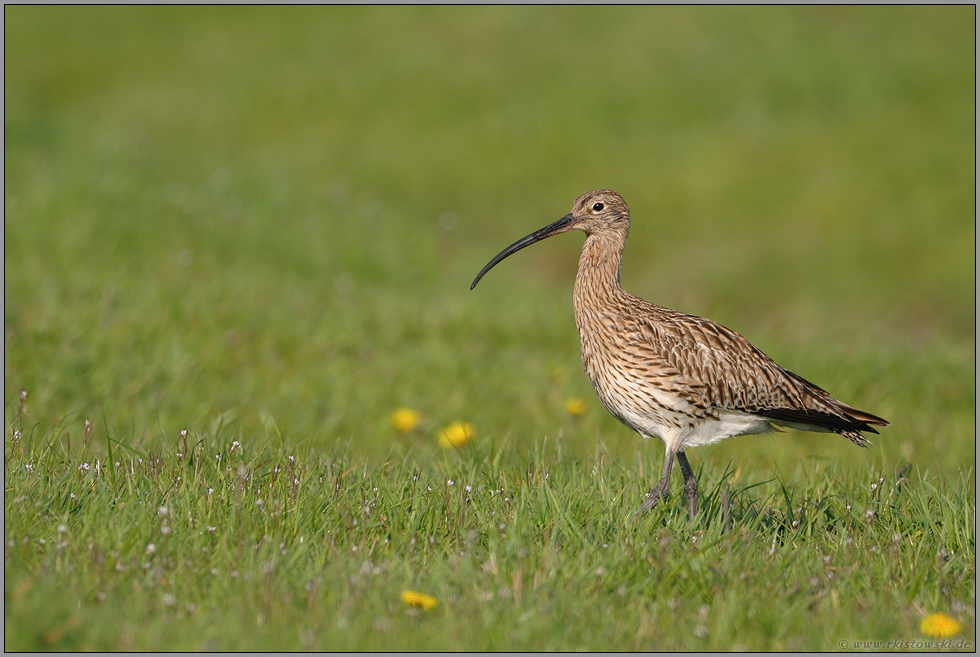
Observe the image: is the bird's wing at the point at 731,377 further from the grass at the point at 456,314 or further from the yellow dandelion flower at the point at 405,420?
the yellow dandelion flower at the point at 405,420

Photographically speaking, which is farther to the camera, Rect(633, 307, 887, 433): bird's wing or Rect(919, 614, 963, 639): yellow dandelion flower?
Rect(633, 307, 887, 433): bird's wing

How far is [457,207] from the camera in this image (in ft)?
50.9

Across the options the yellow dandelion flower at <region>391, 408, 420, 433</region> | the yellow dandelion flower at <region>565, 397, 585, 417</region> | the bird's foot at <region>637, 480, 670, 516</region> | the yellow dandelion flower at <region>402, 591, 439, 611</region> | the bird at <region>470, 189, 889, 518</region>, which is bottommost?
the yellow dandelion flower at <region>402, 591, 439, 611</region>

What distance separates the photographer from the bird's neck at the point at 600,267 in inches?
221

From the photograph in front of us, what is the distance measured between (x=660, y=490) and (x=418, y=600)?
171 cm

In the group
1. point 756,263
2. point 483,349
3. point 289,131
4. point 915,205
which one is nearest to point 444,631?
point 483,349

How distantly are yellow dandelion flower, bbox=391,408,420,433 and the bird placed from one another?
197 cm

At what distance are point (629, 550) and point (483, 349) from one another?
15.7 feet

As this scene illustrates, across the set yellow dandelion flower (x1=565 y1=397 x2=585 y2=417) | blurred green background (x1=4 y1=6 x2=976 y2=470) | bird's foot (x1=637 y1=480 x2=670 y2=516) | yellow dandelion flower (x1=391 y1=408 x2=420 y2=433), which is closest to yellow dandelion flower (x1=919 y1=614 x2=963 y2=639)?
bird's foot (x1=637 y1=480 x2=670 y2=516)

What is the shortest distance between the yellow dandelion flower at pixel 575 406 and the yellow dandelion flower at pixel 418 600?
388cm

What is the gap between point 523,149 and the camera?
16812 millimetres

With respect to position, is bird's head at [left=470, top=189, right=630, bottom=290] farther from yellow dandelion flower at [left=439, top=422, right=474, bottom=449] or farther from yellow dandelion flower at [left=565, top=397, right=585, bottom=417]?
yellow dandelion flower at [left=565, top=397, right=585, bottom=417]

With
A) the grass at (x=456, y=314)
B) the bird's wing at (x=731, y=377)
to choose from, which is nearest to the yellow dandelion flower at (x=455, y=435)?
the grass at (x=456, y=314)

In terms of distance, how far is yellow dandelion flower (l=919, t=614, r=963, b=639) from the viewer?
3.52 meters
